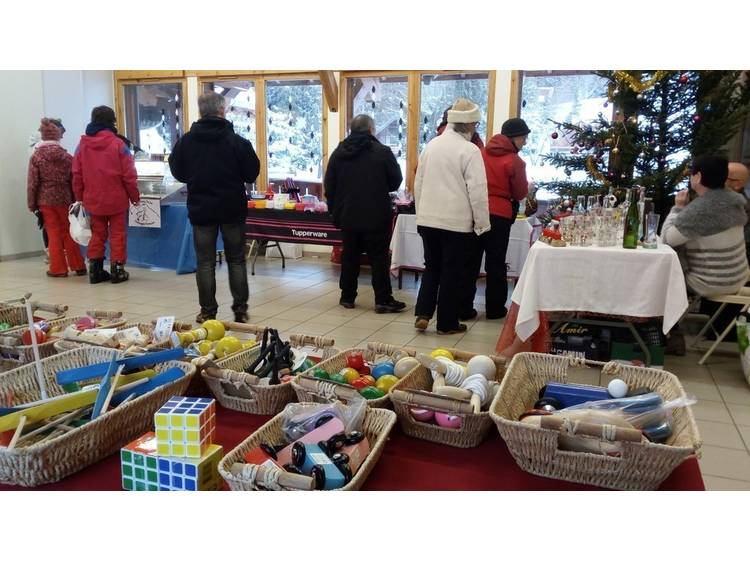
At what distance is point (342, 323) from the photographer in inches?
179

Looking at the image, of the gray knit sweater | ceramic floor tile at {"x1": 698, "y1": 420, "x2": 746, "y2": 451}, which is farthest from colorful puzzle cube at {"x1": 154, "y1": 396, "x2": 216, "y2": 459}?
the gray knit sweater

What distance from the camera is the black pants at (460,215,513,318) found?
4508 mm

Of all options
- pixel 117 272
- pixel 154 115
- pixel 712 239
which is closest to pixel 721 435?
pixel 712 239

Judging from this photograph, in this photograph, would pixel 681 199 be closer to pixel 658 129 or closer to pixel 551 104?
pixel 658 129

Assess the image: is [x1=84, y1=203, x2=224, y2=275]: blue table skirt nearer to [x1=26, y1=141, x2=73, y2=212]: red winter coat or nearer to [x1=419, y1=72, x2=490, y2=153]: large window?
[x1=26, y1=141, x2=73, y2=212]: red winter coat

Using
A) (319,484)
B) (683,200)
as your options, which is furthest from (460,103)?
(319,484)

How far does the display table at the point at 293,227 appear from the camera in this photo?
590cm

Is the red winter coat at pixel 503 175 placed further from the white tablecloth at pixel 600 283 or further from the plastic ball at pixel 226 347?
the plastic ball at pixel 226 347

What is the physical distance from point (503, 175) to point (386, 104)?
356 centimetres

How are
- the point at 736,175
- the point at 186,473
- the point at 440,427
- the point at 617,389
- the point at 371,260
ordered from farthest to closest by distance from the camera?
1. the point at 371,260
2. the point at 736,175
3. the point at 617,389
4. the point at 440,427
5. the point at 186,473

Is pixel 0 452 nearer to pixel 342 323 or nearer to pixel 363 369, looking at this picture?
pixel 363 369

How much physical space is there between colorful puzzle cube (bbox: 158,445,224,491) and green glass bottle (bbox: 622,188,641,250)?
2733 mm

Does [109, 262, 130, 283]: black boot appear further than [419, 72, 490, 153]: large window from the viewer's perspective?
No

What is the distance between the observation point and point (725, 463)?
243 centimetres
